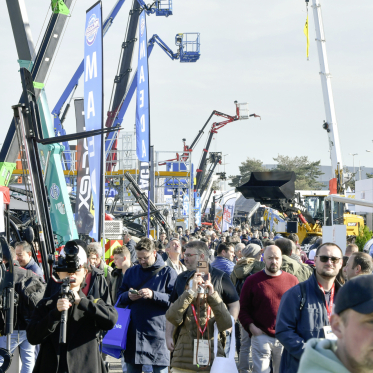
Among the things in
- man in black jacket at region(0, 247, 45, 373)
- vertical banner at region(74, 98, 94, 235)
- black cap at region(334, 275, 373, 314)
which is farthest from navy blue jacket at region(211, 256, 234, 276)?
black cap at region(334, 275, 373, 314)

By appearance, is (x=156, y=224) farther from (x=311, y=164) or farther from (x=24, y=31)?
(x=311, y=164)

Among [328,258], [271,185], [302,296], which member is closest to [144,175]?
[271,185]

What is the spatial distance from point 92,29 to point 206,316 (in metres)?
8.09

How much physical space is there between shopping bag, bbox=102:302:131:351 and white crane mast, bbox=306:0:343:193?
68.3 feet

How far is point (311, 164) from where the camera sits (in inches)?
3541

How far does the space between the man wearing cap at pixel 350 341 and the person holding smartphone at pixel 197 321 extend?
2.58 meters

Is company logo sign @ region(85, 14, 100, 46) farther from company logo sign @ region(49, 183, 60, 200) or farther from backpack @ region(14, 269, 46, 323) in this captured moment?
backpack @ region(14, 269, 46, 323)

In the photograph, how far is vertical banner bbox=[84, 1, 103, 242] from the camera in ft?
33.9

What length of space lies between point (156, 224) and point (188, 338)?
2029 cm

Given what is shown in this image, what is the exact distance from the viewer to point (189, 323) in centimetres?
446

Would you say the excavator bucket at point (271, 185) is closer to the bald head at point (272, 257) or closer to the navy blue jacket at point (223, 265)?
the navy blue jacket at point (223, 265)

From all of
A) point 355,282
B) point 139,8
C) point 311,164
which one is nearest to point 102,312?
point 355,282

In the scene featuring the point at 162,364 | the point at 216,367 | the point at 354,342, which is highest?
the point at 354,342

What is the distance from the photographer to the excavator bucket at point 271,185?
59.5 ft
